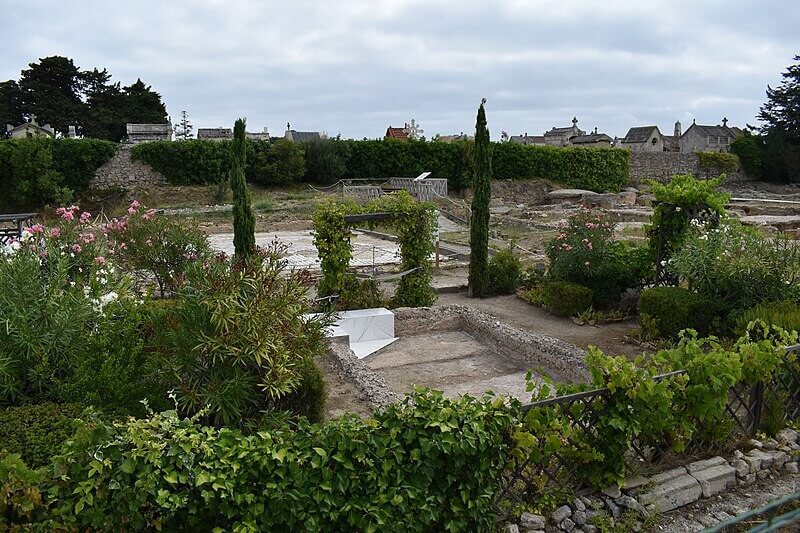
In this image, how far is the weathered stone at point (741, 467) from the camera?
451 centimetres

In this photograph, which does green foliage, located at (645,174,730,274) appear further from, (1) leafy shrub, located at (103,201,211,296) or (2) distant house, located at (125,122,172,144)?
(2) distant house, located at (125,122,172,144)

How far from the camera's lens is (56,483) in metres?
3.11

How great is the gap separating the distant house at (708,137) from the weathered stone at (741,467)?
180 feet

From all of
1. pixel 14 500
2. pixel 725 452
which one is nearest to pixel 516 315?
pixel 725 452

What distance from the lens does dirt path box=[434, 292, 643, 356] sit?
859cm

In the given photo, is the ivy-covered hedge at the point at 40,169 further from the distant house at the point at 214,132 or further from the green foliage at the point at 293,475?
the green foliage at the point at 293,475

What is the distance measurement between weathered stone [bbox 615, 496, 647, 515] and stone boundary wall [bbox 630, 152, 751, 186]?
38.7 m

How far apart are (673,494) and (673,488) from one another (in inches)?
1.6

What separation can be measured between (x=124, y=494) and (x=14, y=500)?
0.51 m

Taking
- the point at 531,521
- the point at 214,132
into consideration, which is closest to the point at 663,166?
A: the point at 214,132

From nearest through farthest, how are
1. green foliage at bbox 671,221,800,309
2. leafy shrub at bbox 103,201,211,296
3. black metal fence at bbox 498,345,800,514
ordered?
black metal fence at bbox 498,345,800,514, green foliage at bbox 671,221,800,309, leafy shrub at bbox 103,201,211,296

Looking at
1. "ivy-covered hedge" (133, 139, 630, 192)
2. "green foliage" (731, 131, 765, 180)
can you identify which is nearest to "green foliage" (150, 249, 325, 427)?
"ivy-covered hedge" (133, 139, 630, 192)

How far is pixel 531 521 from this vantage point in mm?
3779

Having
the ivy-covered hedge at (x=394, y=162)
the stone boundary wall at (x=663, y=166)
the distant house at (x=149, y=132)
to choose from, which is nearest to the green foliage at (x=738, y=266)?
the ivy-covered hedge at (x=394, y=162)
